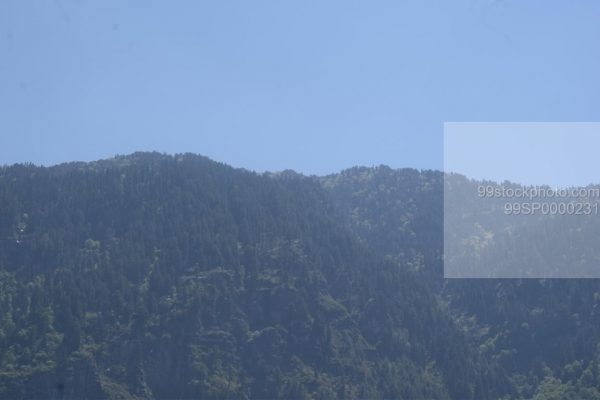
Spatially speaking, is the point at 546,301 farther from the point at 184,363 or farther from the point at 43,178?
the point at 43,178

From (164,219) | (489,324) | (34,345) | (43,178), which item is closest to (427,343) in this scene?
(489,324)

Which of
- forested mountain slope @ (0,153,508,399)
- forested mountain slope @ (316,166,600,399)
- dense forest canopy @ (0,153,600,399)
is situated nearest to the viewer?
Result: forested mountain slope @ (0,153,508,399)

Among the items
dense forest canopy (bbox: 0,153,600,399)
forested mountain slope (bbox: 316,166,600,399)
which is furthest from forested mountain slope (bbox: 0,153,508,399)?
forested mountain slope (bbox: 316,166,600,399)

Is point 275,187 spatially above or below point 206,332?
above

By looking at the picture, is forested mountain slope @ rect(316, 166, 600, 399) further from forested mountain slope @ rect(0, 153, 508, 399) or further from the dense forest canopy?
forested mountain slope @ rect(0, 153, 508, 399)

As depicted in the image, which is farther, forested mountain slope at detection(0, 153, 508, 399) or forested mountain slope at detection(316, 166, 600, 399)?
forested mountain slope at detection(316, 166, 600, 399)

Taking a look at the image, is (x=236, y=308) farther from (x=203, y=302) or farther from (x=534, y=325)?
(x=534, y=325)

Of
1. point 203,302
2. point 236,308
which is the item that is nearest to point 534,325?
point 236,308

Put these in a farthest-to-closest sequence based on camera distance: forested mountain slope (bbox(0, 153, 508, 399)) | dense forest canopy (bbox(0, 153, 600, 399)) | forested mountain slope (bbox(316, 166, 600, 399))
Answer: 1. forested mountain slope (bbox(316, 166, 600, 399))
2. dense forest canopy (bbox(0, 153, 600, 399))
3. forested mountain slope (bbox(0, 153, 508, 399))

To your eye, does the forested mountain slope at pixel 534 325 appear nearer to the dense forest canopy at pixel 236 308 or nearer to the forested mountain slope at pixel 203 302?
the dense forest canopy at pixel 236 308
